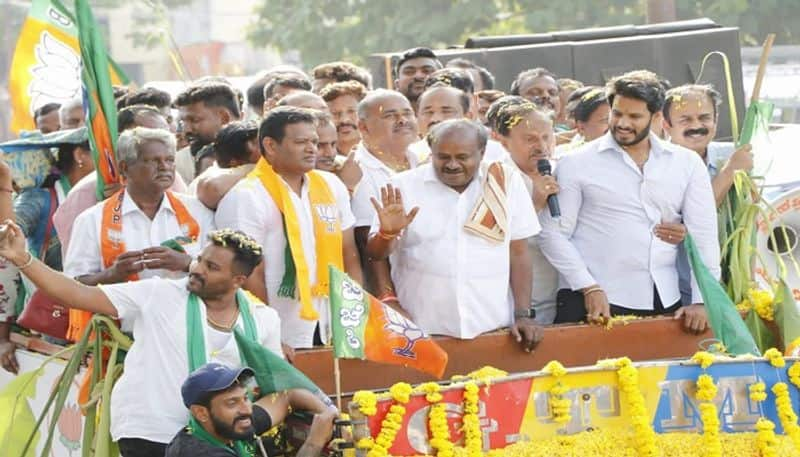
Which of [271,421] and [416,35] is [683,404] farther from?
[416,35]

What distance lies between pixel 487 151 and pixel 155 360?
83.4 inches

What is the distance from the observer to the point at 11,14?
3195cm

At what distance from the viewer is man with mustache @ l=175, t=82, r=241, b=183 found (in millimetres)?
8430

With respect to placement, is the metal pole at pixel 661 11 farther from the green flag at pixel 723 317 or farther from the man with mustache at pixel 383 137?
the green flag at pixel 723 317

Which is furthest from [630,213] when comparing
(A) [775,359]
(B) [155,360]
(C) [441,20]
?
(C) [441,20]

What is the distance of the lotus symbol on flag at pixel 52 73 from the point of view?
1189 centimetres

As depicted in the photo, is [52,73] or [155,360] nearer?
[155,360]

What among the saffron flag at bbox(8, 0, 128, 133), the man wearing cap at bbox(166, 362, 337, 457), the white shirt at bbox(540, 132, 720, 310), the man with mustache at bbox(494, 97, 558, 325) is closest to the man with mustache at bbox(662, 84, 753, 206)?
the white shirt at bbox(540, 132, 720, 310)

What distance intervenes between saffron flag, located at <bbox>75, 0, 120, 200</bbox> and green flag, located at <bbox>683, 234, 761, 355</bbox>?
8.18ft

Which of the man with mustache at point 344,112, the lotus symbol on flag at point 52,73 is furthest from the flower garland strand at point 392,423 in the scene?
the lotus symbol on flag at point 52,73

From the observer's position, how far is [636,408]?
6.09 m

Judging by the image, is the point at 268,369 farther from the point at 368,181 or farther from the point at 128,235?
the point at 368,181

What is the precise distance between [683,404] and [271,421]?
1.53 m

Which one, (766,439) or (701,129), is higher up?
(701,129)
